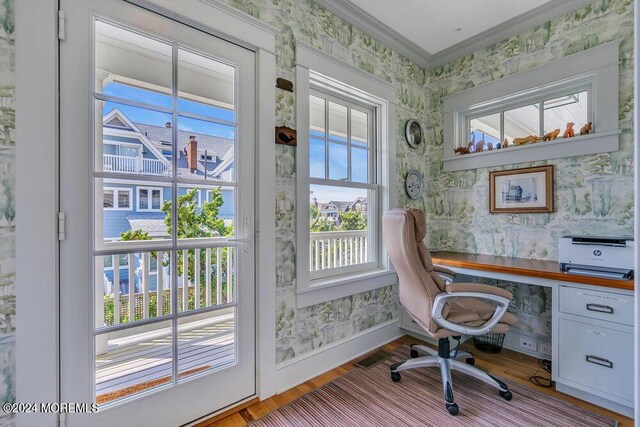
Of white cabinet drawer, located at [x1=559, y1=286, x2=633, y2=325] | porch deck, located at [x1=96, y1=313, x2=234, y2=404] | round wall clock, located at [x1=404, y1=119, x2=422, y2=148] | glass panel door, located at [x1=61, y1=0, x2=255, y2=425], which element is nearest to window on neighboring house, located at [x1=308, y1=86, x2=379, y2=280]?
round wall clock, located at [x1=404, y1=119, x2=422, y2=148]

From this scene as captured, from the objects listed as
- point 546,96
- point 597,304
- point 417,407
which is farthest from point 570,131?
point 417,407

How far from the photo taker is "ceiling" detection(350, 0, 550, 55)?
216 cm

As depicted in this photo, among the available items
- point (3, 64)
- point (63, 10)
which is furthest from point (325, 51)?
point (3, 64)

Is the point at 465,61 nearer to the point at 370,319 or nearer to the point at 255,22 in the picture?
the point at 255,22

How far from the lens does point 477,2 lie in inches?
84.6

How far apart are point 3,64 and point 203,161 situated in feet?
2.72

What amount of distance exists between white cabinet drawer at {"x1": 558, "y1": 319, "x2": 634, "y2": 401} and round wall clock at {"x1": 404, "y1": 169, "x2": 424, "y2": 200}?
1488mm

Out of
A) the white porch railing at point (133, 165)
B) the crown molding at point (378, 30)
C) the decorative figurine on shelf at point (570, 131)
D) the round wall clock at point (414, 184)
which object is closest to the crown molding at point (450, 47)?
the crown molding at point (378, 30)

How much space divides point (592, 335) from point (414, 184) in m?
1.70

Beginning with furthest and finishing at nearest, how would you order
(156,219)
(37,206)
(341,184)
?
(341,184), (156,219), (37,206)

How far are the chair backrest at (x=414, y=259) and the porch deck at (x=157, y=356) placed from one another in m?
1.11

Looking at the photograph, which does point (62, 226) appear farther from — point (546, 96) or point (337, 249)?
point (546, 96)

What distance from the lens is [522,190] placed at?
7.97 ft

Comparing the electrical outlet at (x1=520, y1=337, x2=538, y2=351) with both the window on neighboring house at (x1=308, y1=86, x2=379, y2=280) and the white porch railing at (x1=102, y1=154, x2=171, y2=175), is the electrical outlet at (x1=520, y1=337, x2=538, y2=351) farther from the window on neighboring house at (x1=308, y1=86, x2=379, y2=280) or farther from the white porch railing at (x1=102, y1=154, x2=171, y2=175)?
the white porch railing at (x1=102, y1=154, x2=171, y2=175)
